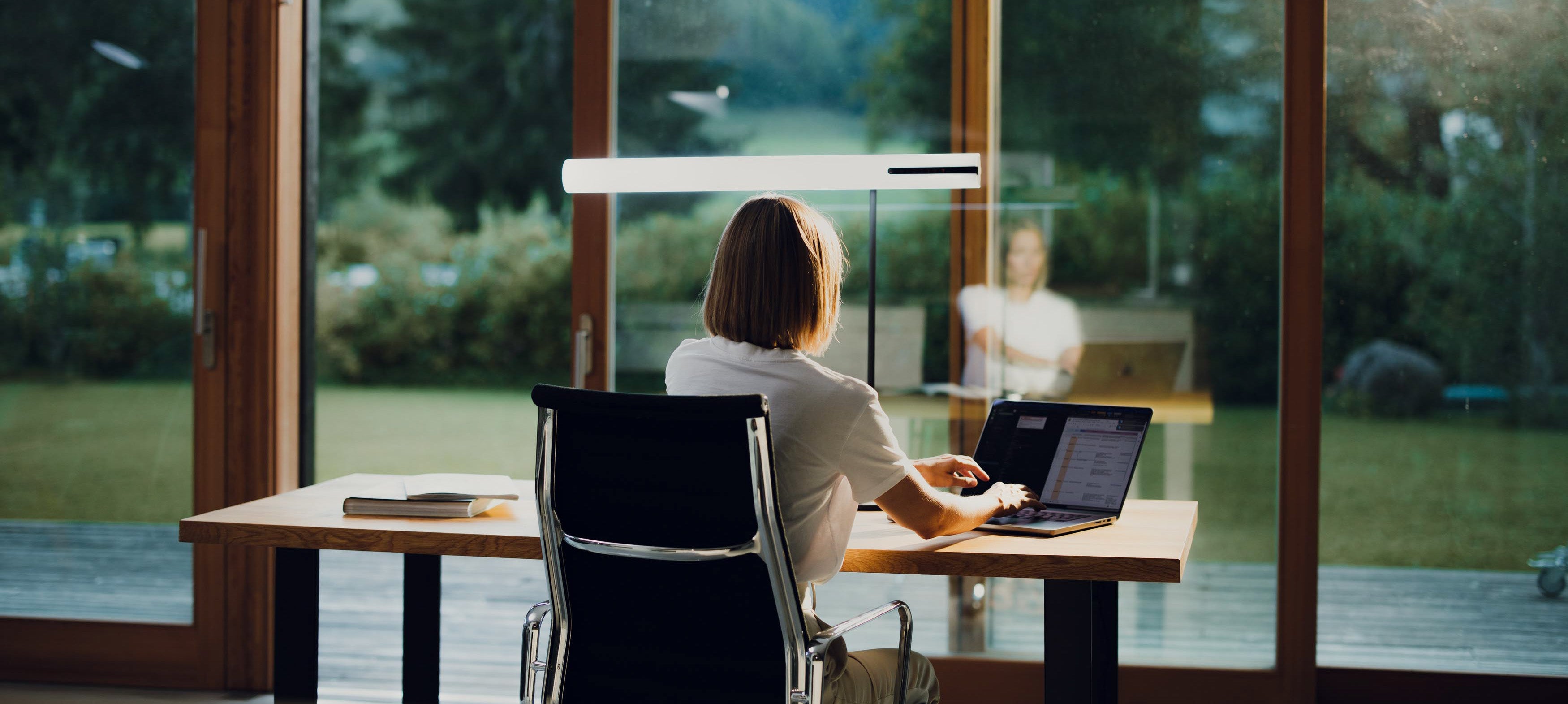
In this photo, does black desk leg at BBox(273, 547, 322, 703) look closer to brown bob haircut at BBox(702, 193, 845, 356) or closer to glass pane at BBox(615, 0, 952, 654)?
brown bob haircut at BBox(702, 193, 845, 356)

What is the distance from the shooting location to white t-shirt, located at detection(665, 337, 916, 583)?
1.61 metres

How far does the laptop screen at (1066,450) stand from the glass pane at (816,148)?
911 millimetres

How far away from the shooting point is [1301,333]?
2.87 metres

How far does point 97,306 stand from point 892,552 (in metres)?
2.71

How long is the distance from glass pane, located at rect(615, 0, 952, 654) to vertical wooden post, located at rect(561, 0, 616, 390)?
46 mm

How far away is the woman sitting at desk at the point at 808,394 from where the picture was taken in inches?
63.4

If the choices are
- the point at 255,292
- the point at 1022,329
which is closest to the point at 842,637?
the point at 1022,329

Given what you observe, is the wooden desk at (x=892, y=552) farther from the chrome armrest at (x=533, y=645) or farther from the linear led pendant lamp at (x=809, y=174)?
the linear led pendant lamp at (x=809, y=174)

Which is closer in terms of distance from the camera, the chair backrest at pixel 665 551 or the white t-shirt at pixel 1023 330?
the chair backrest at pixel 665 551

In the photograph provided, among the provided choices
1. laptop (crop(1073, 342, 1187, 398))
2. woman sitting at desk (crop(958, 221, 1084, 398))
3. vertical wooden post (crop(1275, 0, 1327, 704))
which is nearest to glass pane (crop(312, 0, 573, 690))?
woman sitting at desk (crop(958, 221, 1084, 398))

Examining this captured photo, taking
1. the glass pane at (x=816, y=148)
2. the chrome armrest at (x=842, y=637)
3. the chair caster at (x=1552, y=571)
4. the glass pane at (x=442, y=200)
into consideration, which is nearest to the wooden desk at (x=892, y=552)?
the chrome armrest at (x=842, y=637)

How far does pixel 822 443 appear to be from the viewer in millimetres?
1611

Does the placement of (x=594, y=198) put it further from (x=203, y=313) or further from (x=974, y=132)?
(x=203, y=313)

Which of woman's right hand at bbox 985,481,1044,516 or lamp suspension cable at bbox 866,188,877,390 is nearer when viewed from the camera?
woman's right hand at bbox 985,481,1044,516
